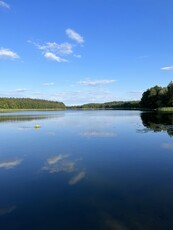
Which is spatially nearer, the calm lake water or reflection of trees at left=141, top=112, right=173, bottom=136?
the calm lake water

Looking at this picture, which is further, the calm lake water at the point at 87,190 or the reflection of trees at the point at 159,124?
the reflection of trees at the point at 159,124

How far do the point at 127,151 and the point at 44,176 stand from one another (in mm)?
7479

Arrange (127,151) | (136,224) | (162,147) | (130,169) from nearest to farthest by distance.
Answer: (136,224)
(130,169)
(127,151)
(162,147)

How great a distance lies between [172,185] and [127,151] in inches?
292

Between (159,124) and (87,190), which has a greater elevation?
(159,124)

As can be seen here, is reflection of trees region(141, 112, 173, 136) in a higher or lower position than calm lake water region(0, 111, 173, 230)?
higher

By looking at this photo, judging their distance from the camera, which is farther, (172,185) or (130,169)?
(130,169)

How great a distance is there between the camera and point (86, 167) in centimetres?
1366

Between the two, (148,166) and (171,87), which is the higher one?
(171,87)

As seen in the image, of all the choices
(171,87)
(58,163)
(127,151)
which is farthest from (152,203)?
(171,87)

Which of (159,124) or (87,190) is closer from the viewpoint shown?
(87,190)

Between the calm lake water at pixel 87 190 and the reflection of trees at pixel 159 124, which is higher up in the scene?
the reflection of trees at pixel 159 124

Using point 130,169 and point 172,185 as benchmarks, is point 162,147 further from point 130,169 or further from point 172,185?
point 172,185

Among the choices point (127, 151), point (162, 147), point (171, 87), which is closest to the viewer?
point (127, 151)
